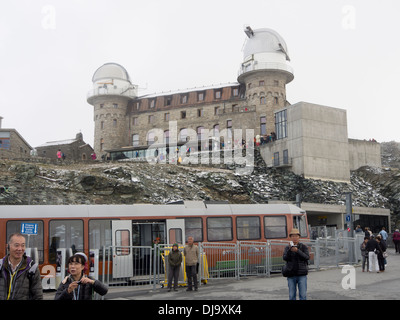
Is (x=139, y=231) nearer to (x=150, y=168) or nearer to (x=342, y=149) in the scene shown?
(x=150, y=168)

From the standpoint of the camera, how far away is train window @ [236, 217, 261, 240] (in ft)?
69.2

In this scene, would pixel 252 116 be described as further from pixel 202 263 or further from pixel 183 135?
pixel 202 263

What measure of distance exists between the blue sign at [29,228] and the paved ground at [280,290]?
2694 mm

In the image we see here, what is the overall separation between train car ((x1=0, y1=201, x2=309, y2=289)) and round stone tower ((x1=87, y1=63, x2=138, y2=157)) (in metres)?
56.9

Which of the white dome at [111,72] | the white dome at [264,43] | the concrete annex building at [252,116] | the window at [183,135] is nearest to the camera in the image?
the concrete annex building at [252,116]

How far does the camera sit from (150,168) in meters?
47.2

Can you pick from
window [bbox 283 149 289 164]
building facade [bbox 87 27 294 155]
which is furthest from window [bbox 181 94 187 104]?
window [bbox 283 149 289 164]

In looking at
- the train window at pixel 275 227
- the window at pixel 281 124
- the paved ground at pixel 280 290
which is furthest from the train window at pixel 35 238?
the window at pixel 281 124

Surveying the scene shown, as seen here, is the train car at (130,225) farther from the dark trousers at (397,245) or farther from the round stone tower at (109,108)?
the round stone tower at (109,108)

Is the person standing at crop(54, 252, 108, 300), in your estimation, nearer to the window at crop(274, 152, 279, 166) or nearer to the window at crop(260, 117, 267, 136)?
the window at crop(274, 152, 279, 166)

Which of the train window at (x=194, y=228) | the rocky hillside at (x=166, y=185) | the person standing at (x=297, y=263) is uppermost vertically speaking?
the rocky hillside at (x=166, y=185)

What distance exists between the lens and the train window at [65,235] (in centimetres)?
1838

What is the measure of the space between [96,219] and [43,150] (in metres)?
59.8
